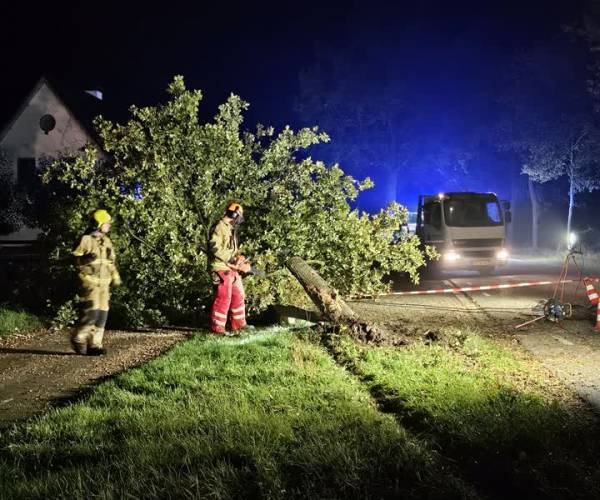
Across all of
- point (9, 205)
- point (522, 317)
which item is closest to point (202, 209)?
point (522, 317)

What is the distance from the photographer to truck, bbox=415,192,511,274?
15680mm

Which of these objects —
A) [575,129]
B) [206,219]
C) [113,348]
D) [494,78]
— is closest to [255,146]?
[206,219]

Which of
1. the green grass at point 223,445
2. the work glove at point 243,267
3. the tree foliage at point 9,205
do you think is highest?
the tree foliage at point 9,205

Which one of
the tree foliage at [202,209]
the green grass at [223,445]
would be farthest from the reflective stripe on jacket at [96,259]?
the green grass at [223,445]

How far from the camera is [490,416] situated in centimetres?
430

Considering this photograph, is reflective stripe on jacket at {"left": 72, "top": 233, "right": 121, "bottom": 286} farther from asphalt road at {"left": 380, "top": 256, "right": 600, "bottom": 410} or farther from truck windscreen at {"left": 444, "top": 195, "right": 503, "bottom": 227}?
truck windscreen at {"left": 444, "top": 195, "right": 503, "bottom": 227}

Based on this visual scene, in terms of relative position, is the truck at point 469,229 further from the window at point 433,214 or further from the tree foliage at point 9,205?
the tree foliage at point 9,205

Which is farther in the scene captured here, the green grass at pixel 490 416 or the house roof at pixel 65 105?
the house roof at pixel 65 105

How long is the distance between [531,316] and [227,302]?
17.0 feet

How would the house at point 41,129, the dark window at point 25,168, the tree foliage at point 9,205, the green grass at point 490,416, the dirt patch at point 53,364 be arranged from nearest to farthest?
the green grass at point 490,416 → the dirt patch at point 53,364 → the tree foliage at point 9,205 → the dark window at point 25,168 → the house at point 41,129

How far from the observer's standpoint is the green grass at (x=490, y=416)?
3.39m

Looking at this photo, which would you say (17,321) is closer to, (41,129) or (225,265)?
(225,265)

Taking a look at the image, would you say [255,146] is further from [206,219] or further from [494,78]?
[494,78]

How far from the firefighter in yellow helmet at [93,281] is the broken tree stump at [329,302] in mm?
2730
